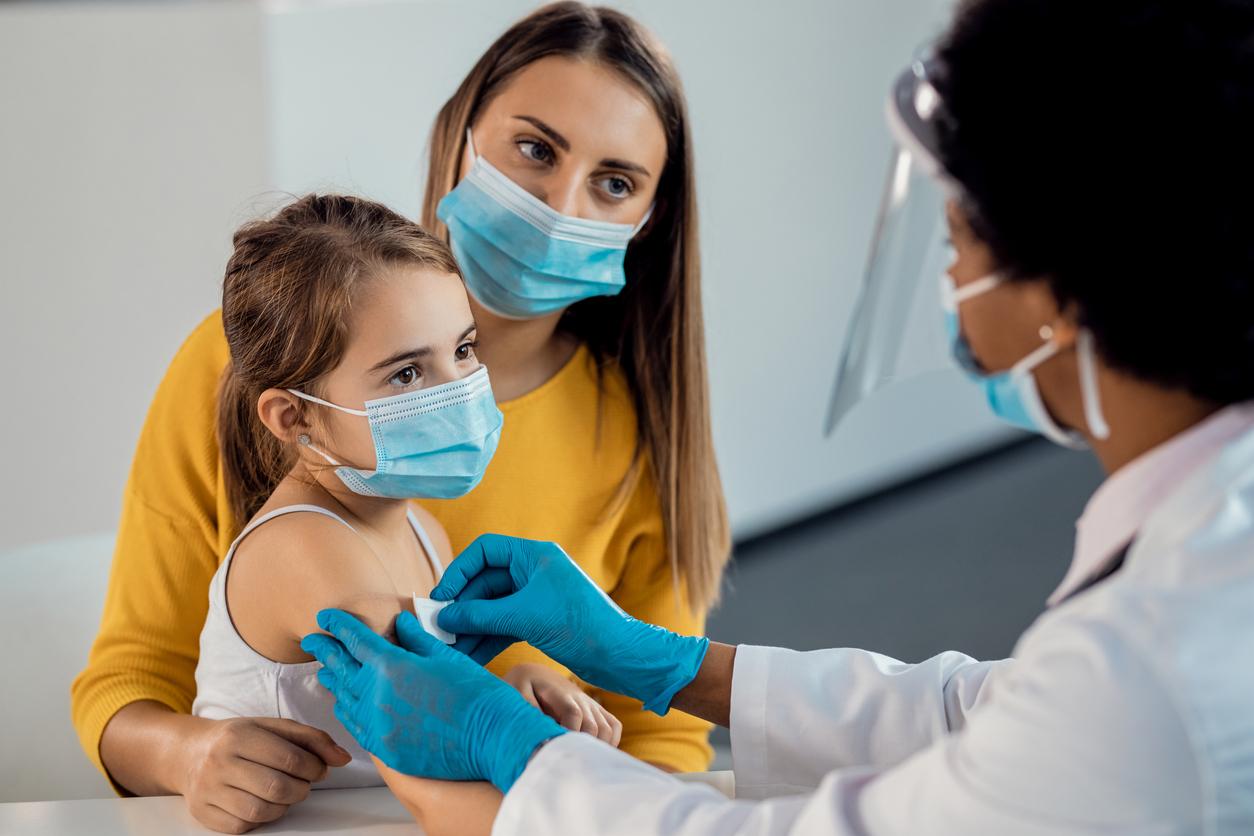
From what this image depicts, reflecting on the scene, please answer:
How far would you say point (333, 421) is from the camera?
4.60 ft

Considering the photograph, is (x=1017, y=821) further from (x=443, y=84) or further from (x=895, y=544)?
(x=895, y=544)

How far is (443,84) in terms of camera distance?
11.1 ft

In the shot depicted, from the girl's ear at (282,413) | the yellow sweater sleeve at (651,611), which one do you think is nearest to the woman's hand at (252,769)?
the girl's ear at (282,413)

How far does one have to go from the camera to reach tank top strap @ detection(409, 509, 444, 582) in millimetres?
1598

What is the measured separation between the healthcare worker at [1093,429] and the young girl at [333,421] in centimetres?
30

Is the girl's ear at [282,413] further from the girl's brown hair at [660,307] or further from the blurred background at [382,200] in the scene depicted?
the blurred background at [382,200]

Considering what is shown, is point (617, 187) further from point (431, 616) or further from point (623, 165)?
point (431, 616)

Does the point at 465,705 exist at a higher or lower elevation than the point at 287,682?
higher

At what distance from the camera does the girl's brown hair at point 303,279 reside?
1385 mm

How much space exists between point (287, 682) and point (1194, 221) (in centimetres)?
103

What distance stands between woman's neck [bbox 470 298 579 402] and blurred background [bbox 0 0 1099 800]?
68cm

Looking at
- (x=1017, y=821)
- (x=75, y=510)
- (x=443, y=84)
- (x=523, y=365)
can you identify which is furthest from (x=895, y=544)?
(x=1017, y=821)

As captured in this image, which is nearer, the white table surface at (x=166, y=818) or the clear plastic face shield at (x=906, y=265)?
the clear plastic face shield at (x=906, y=265)

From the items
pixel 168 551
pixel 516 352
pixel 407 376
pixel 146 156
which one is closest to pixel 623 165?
pixel 516 352
